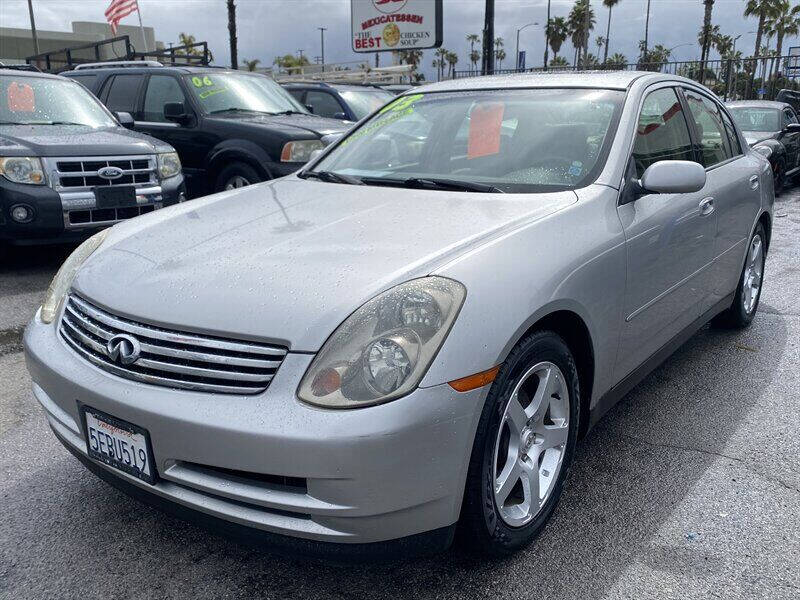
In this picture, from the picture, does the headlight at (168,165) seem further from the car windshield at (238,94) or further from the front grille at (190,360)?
the front grille at (190,360)

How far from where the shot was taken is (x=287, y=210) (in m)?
2.90

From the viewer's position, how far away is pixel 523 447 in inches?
91.5

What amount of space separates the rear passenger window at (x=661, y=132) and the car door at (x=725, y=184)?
195 mm

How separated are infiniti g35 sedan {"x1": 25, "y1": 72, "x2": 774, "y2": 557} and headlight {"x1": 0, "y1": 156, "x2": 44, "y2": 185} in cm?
318

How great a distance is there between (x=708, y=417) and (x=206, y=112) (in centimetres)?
643

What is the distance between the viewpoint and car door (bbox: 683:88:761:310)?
3812 mm

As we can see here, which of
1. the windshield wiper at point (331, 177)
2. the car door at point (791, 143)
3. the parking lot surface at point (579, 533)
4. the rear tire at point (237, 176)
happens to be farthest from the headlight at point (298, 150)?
the car door at point (791, 143)

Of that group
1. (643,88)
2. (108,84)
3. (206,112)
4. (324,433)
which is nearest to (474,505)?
(324,433)

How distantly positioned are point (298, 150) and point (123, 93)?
2969 millimetres

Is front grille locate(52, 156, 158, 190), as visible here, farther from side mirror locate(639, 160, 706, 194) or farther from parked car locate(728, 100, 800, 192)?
parked car locate(728, 100, 800, 192)

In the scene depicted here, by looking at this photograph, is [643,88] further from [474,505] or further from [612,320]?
[474,505]

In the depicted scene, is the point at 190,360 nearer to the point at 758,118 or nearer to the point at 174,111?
the point at 174,111

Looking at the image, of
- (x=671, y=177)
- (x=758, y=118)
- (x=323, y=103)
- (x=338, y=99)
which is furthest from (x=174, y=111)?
(x=758, y=118)

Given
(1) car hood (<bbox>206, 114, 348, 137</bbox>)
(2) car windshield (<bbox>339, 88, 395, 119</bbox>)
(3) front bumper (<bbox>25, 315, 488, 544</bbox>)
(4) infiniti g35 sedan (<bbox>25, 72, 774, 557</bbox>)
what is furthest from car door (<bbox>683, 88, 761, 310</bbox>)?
(2) car windshield (<bbox>339, 88, 395, 119</bbox>)
